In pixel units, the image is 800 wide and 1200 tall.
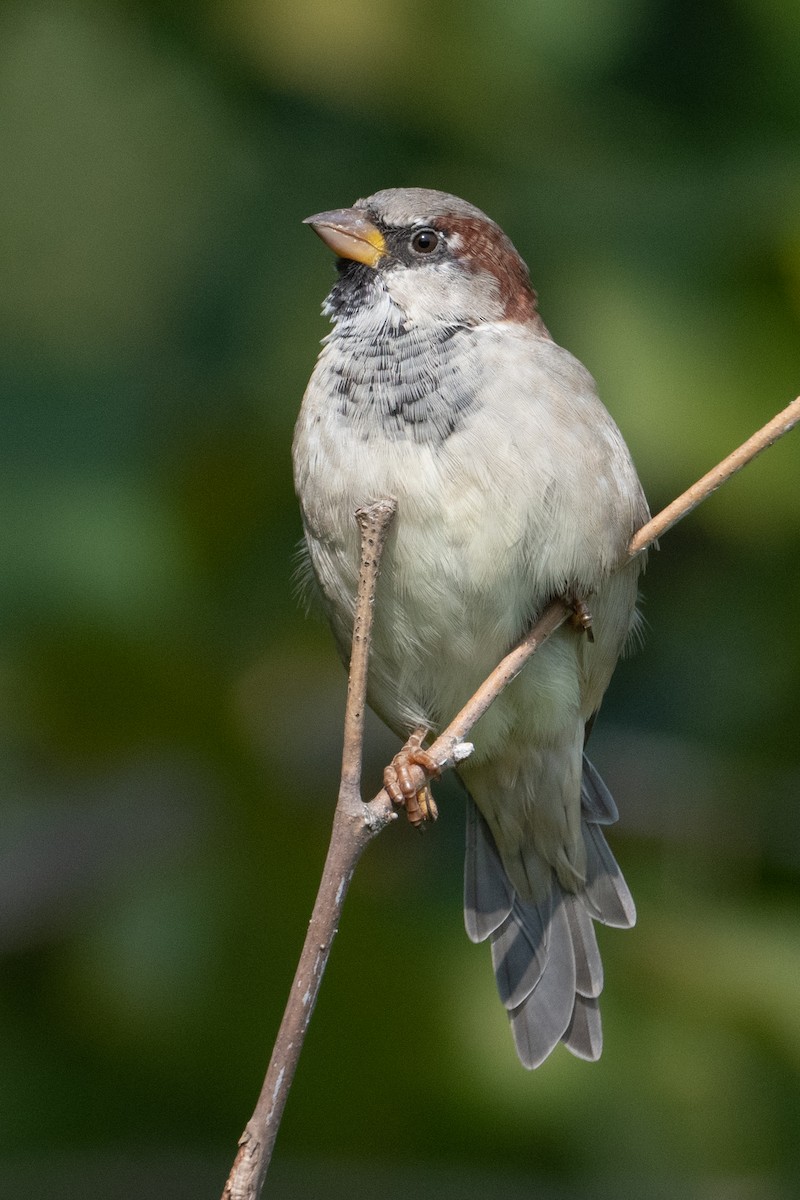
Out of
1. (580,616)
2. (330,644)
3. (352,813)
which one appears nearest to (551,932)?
(580,616)

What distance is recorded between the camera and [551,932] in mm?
3631

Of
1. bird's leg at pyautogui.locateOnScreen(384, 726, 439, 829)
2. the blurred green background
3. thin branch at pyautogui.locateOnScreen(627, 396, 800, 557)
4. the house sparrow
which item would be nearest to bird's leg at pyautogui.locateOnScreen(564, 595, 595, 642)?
the house sparrow

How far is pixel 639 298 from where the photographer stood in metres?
3.88

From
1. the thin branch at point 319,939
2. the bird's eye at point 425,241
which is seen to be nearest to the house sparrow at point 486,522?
the bird's eye at point 425,241

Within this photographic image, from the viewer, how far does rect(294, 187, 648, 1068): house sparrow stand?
2.94m

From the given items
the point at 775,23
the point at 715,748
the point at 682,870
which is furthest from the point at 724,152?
the point at 682,870

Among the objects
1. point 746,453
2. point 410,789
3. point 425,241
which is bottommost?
point 410,789

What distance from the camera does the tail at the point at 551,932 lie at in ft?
11.4

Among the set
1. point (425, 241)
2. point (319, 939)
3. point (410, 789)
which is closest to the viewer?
point (319, 939)

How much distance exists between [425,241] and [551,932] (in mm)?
1535

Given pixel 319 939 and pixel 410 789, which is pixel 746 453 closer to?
pixel 410 789

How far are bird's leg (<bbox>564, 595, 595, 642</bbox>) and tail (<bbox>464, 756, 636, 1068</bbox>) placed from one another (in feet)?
2.02

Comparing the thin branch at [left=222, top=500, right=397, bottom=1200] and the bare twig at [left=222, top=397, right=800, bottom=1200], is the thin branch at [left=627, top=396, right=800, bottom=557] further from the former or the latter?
the thin branch at [left=222, top=500, right=397, bottom=1200]

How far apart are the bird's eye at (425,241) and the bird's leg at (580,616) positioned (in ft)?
2.56
